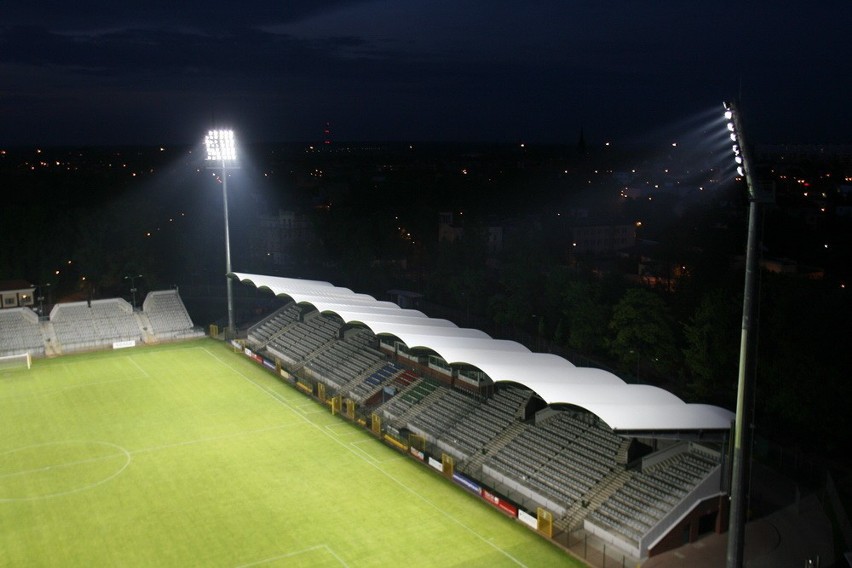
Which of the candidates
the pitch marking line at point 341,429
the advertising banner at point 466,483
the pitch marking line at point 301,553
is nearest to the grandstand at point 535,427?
the advertising banner at point 466,483

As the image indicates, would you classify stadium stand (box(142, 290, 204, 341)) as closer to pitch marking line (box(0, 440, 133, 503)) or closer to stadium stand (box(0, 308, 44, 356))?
stadium stand (box(0, 308, 44, 356))

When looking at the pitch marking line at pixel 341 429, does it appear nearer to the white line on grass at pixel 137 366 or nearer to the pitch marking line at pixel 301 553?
the pitch marking line at pixel 301 553

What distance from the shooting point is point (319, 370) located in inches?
1328

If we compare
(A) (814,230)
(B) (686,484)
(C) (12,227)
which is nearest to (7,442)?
(B) (686,484)

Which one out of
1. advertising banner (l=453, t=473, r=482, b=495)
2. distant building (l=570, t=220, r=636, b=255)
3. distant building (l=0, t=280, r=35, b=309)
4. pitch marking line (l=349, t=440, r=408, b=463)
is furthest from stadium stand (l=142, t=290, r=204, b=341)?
distant building (l=570, t=220, r=636, b=255)

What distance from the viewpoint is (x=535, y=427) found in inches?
945

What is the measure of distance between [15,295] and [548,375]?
119ft

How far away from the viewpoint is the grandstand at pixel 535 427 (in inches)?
734

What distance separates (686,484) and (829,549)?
345 centimetres

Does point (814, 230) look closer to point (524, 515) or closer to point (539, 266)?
point (539, 266)

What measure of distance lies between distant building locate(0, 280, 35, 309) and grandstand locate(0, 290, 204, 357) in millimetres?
4552

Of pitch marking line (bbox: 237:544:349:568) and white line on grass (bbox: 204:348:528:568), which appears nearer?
pitch marking line (bbox: 237:544:349:568)

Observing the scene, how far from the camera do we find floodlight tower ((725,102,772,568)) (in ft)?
36.1

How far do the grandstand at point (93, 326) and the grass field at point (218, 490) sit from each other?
634 centimetres
